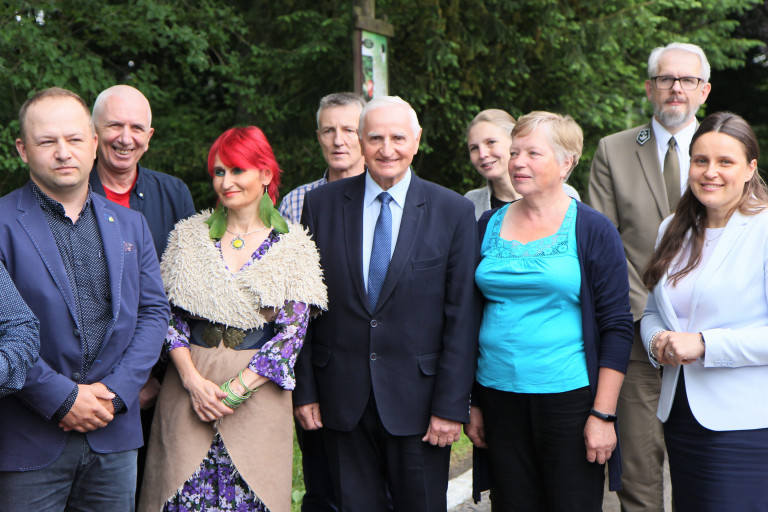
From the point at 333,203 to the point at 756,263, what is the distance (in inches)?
67.7

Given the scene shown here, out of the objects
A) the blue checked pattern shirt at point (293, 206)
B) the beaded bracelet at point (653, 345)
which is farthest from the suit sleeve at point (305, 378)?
the beaded bracelet at point (653, 345)

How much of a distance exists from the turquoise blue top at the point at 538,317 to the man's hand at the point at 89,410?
1516 millimetres

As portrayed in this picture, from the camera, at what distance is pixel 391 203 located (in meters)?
3.40

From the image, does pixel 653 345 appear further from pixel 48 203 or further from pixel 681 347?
pixel 48 203

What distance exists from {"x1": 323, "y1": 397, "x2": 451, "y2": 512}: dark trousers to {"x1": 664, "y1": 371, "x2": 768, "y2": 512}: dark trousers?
0.96 meters

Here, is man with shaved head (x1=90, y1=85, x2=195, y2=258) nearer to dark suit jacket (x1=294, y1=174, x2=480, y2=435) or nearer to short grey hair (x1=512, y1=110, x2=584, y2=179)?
dark suit jacket (x1=294, y1=174, x2=480, y2=435)

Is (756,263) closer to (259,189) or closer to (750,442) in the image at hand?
(750,442)

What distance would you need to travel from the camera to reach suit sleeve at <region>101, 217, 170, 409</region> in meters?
2.94

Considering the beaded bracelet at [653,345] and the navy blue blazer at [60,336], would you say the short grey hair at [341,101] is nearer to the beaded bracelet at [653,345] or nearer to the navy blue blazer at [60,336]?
the navy blue blazer at [60,336]

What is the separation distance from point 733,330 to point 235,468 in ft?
6.49

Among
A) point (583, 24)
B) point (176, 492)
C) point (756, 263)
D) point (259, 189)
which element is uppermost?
point (583, 24)

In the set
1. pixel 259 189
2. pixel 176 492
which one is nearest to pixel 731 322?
pixel 259 189

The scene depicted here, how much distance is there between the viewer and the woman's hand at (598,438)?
10.1 ft

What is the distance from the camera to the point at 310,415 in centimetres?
338
